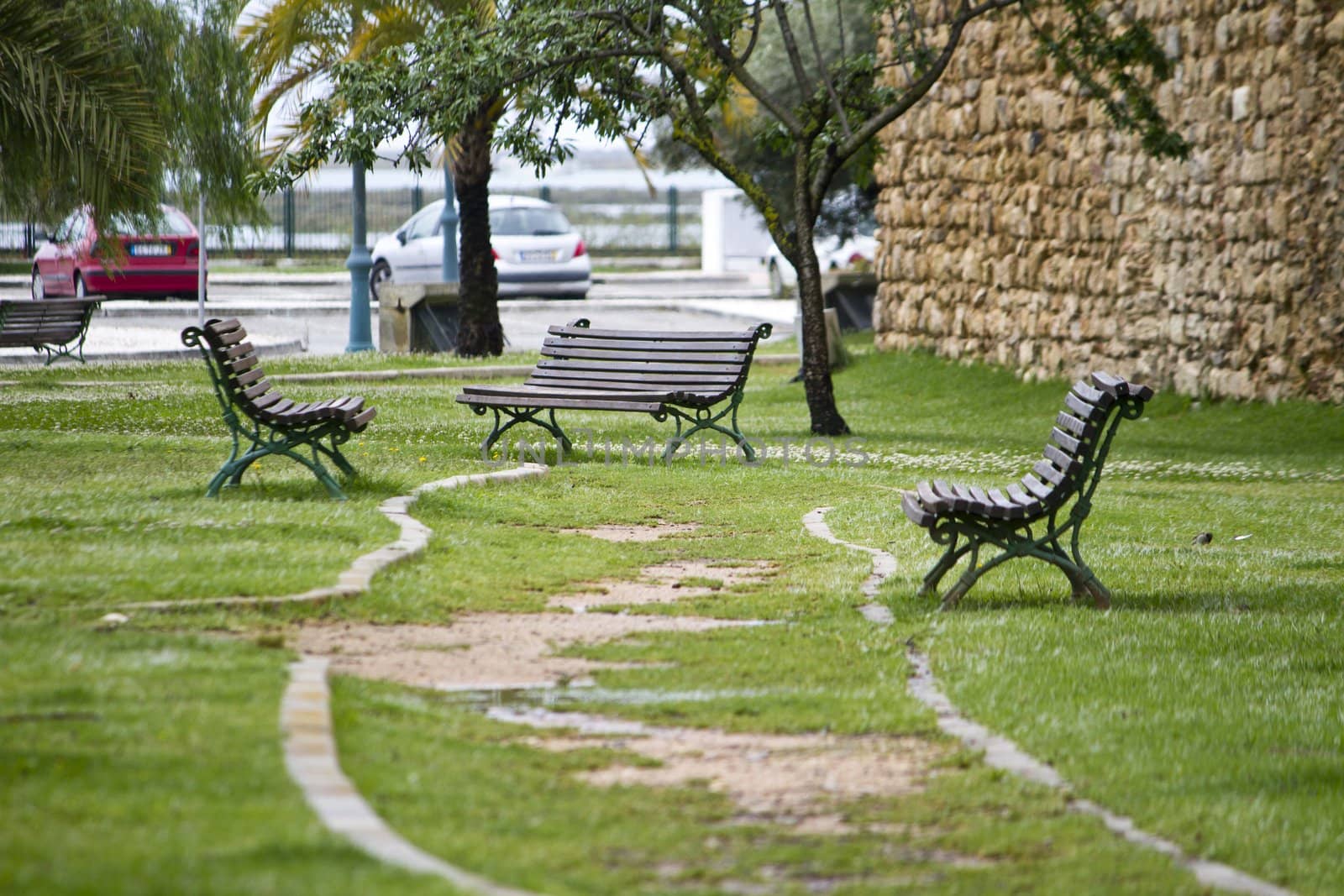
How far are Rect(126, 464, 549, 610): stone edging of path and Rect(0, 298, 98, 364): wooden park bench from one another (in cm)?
998

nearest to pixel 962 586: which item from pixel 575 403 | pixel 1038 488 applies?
pixel 1038 488

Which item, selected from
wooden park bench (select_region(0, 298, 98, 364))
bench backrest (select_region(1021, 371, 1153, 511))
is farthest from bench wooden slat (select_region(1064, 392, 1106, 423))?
wooden park bench (select_region(0, 298, 98, 364))

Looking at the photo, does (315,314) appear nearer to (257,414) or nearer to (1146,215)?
(1146,215)

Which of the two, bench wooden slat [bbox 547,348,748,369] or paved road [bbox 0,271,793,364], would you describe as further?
paved road [bbox 0,271,793,364]

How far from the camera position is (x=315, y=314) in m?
26.2

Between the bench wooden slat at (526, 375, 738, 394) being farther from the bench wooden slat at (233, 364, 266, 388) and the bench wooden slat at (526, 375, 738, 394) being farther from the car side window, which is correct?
the car side window

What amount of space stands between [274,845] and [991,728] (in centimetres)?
242

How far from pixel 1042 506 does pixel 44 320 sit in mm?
14175

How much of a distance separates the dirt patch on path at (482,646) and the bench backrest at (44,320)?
13151mm

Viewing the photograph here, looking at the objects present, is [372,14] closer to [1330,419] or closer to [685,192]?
[1330,419]

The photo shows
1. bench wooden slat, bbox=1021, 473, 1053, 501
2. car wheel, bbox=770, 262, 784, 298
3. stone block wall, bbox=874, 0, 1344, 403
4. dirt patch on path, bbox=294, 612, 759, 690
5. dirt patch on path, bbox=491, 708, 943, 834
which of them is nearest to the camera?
dirt patch on path, bbox=491, 708, 943, 834

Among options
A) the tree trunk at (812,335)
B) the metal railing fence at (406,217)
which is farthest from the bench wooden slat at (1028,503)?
the metal railing fence at (406,217)

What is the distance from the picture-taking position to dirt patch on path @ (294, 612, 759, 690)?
5590mm

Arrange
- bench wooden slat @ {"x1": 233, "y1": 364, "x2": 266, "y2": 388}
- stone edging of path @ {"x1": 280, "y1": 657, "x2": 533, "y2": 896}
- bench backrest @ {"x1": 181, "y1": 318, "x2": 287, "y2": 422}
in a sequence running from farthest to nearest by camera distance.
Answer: bench wooden slat @ {"x1": 233, "y1": 364, "x2": 266, "y2": 388} < bench backrest @ {"x1": 181, "y1": 318, "x2": 287, "y2": 422} < stone edging of path @ {"x1": 280, "y1": 657, "x2": 533, "y2": 896}
